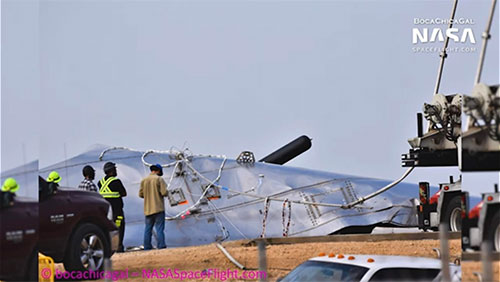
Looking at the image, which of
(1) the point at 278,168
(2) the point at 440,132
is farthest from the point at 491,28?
(1) the point at 278,168

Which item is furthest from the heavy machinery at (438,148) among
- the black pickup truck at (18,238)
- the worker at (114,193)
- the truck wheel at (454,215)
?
the black pickup truck at (18,238)

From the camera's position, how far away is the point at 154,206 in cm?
772

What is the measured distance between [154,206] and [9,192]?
3.40 feet

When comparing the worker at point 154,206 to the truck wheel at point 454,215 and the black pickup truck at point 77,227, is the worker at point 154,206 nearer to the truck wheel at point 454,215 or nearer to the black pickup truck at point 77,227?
the black pickup truck at point 77,227

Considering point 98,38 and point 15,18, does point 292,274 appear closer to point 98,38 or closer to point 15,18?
point 98,38

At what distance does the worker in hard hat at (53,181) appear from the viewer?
25.5ft

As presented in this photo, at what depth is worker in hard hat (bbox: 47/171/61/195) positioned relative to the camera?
777cm

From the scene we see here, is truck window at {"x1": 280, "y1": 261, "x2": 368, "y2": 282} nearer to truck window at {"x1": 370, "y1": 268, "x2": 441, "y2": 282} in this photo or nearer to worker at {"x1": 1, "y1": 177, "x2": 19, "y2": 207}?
truck window at {"x1": 370, "y1": 268, "x2": 441, "y2": 282}

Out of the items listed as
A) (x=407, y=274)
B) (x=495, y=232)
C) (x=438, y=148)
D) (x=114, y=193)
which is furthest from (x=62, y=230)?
(x=495, y=232)

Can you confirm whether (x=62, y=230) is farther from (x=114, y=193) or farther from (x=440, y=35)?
(x=440, y=35)

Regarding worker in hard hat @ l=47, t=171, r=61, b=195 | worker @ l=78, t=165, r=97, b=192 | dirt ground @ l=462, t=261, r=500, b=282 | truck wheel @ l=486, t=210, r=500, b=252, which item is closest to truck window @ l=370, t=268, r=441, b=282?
dirt ground @ l=462, t=261, r=500, b=282

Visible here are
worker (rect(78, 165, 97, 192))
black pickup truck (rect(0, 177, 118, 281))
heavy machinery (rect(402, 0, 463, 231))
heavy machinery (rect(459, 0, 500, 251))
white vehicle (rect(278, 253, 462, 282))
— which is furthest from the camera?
heavy machinery (rect(402, 0, 463, 231))

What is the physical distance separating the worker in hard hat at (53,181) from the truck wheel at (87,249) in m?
0.33

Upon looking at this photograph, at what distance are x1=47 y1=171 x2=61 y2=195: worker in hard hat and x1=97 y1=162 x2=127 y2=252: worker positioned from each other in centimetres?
30
